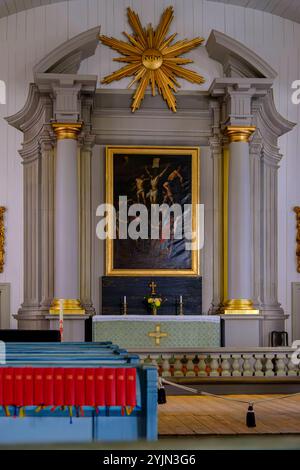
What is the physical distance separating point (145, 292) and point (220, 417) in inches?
182

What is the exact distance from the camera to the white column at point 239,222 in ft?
35.8

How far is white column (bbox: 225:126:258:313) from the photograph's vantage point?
10922 millimetres

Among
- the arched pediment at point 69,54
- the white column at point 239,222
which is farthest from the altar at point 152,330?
the arched pediment at point 69,54

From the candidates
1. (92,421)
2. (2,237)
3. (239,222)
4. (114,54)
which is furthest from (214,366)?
(114,54)

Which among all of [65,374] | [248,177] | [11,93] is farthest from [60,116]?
Answer: [65,374]

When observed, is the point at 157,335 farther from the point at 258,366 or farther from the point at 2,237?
the point at 2,237

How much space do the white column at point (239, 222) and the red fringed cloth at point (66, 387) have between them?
22.0 feet

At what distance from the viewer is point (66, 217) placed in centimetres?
1085

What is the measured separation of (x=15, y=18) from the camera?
37.9 feet

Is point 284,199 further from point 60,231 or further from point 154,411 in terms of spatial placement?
point 154,411

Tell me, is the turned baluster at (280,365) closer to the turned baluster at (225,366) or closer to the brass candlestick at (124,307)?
the turned baluster at (225,366)

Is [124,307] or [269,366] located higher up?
[124,307]

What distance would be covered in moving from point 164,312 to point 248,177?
2507mm

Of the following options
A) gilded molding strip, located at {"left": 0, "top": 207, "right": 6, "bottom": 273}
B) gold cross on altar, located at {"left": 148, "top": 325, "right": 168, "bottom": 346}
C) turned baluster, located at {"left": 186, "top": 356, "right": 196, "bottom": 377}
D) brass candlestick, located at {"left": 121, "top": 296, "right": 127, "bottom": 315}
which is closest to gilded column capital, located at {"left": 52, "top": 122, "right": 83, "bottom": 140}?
gilded molding strip, located at {"left": 0, "top": 207, "right": 6, "bottom": 273}
